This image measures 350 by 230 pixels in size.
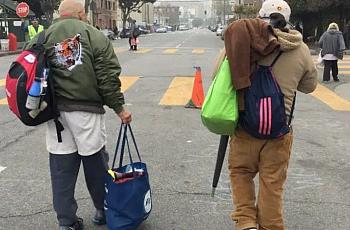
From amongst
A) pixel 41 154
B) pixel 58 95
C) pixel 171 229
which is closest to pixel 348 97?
pixel 41 154

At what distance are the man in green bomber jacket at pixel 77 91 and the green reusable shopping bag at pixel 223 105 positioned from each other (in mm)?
721

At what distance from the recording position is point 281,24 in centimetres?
316

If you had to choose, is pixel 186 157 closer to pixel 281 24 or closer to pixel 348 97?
pixel 281 24

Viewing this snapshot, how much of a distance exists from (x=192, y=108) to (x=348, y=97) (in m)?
3.80

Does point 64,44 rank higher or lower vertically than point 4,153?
higher

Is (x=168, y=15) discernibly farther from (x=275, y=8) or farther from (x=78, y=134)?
(x=275, y=8)

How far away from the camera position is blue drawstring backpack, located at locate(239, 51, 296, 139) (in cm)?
310

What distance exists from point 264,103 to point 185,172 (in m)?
2.47

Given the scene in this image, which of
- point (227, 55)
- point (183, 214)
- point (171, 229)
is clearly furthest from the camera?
point (183, 214)

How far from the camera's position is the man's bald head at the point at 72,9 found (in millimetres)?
3502

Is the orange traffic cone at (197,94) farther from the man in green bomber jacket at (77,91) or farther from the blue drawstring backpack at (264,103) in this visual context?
the blue drawstring backpack at (264,103)

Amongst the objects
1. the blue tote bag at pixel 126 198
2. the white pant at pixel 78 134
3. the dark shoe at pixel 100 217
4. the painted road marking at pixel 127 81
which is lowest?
the painted road marking at pixel 127 81

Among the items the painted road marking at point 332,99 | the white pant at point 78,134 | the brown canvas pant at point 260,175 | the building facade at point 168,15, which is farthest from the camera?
the building facade at point 168,15

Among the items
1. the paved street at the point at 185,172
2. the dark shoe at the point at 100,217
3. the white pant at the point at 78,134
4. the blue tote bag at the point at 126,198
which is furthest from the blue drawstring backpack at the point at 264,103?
the dark shoe at the point at 100,217
